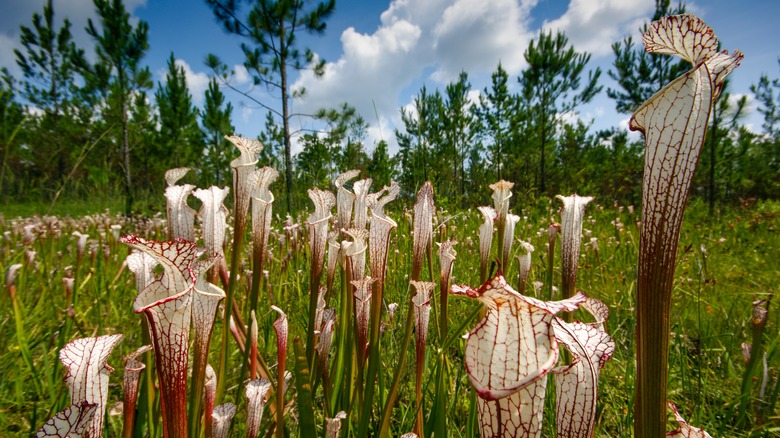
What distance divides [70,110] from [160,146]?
6866mm

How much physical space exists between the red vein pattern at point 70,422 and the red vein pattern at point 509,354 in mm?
521

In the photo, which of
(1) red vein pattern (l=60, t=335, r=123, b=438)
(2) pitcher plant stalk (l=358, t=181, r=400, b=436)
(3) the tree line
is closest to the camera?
(1) red vein pattern (l=60, t=335, r=123, b=438)

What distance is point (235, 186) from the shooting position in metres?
0.90

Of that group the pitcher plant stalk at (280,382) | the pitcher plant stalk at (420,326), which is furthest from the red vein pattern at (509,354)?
the pitcher plant stalk at (280,382)

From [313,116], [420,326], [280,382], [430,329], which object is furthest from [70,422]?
[313,116]

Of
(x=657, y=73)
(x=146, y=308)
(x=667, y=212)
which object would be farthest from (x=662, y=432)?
(x=657, y=73)

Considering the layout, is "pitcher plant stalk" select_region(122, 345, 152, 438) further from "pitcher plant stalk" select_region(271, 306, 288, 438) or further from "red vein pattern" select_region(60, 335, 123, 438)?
"pitcher plant stalk" select_region(271, 306, 288, 438)

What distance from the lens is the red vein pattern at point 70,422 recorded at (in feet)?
1.54

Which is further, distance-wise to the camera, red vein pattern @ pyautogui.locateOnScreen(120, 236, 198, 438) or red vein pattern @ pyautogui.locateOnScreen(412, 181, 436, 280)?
red vein pattern @ pyautogui.locateOnScreen(412, 181, 436, 280)

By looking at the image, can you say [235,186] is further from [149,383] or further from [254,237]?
[149,383]

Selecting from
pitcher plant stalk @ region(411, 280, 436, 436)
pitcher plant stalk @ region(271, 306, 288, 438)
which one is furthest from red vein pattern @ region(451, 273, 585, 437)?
pitcher plant stalk @ region(271, 306, 288, 438)

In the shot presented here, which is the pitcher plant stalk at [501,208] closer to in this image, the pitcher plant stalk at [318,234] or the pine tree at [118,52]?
the pitcher plant stalk at [318,234]

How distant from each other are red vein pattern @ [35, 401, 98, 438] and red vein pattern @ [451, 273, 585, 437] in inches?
20.5

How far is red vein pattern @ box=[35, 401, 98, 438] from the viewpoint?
469mm
